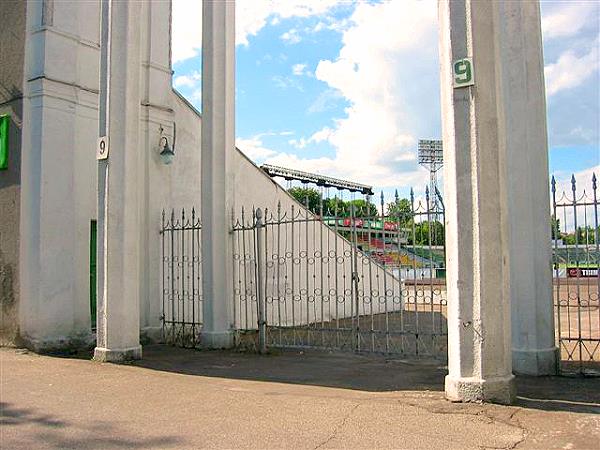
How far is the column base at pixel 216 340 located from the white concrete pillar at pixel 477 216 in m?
4.99

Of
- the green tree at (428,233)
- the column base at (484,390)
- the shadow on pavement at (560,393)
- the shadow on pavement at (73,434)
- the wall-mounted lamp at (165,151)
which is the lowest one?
the shadow on pavement at (73,434)

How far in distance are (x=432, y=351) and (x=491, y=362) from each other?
447cm

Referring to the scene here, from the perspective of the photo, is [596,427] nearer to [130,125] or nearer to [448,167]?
[448,167]

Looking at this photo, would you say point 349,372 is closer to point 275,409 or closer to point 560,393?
point 275,409

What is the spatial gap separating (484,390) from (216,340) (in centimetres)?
547

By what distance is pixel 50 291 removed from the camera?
31.4 ft

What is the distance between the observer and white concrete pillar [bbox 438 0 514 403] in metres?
5.75

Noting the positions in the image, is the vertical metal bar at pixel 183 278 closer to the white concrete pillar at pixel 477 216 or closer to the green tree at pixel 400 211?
the green tree at pixel 400 211

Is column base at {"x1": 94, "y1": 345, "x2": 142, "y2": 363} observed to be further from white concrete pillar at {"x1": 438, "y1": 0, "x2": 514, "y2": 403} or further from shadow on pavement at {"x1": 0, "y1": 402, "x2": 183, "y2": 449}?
white concrete pillar at {"x1": 438, "y1": 0, "x2": 514, "y2": 403}

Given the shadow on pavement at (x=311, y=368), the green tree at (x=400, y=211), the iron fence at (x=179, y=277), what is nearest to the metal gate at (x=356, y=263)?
the green tree at (x=400, y=211)

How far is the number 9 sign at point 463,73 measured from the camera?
5910 millimetres

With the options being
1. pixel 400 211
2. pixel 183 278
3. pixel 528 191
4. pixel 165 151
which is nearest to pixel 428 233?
pixel 400 211

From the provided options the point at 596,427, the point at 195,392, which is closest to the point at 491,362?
the point at 596,427

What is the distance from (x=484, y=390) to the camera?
570cm
